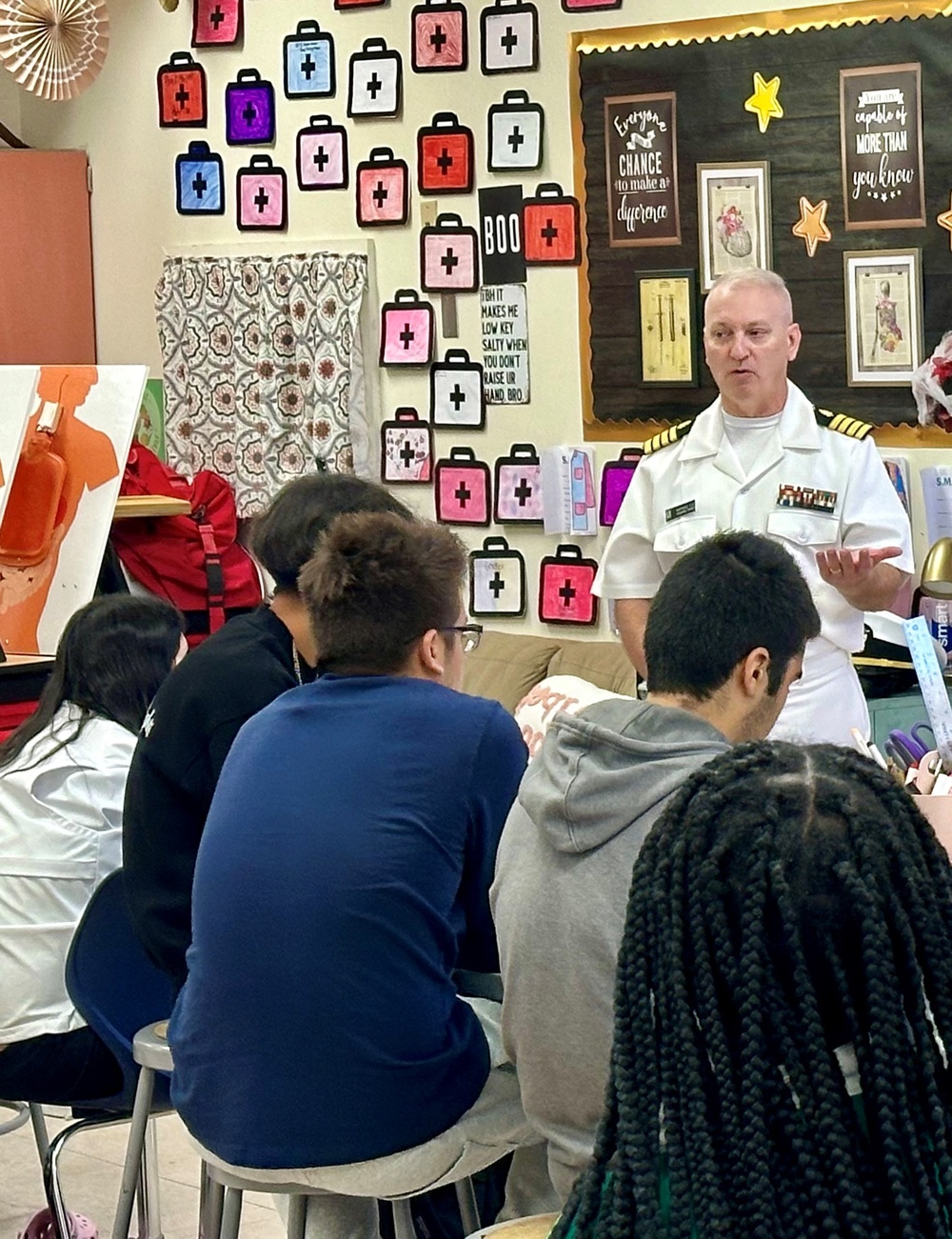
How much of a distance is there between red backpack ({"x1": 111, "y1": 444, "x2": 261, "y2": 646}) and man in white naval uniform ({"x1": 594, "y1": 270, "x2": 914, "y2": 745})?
87.8 inches

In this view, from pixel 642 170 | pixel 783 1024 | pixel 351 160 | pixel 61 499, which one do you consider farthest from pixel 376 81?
pixel 783 1024

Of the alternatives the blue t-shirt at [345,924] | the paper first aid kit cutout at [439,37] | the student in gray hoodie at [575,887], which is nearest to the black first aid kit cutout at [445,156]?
the paper first aid kit cutout at [439,37]

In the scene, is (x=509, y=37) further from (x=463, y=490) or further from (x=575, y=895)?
(x=575, y=895)

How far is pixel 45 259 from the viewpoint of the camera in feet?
21.6

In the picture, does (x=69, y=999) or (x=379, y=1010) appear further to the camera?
(x=69, y=999)

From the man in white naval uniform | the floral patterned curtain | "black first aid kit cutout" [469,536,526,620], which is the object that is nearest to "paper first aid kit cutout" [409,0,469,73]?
the floral patterned curtain

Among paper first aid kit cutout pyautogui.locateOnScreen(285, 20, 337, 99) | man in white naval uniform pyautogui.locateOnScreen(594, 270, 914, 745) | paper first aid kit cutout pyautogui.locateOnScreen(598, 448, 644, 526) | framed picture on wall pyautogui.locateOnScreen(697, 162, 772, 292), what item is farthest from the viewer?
paper first aid kit cutout pyautogui.locateOnScreen(285, 20, 337, 99)

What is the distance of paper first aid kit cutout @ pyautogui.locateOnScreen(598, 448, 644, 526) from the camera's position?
17.1 ft

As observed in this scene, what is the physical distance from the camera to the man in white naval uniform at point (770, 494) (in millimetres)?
3529

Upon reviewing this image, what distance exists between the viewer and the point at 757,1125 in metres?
1.26

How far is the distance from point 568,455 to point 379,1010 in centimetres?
346

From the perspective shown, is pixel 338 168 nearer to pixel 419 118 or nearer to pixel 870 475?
pixel 419 118

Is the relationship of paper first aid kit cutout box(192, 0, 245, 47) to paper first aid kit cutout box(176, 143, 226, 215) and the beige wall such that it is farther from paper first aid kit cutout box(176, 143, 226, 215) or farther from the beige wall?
paper first aid kit cutout box(176, 143, 226, 215)

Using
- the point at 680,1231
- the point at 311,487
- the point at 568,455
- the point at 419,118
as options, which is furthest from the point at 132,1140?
the point at 419,118
